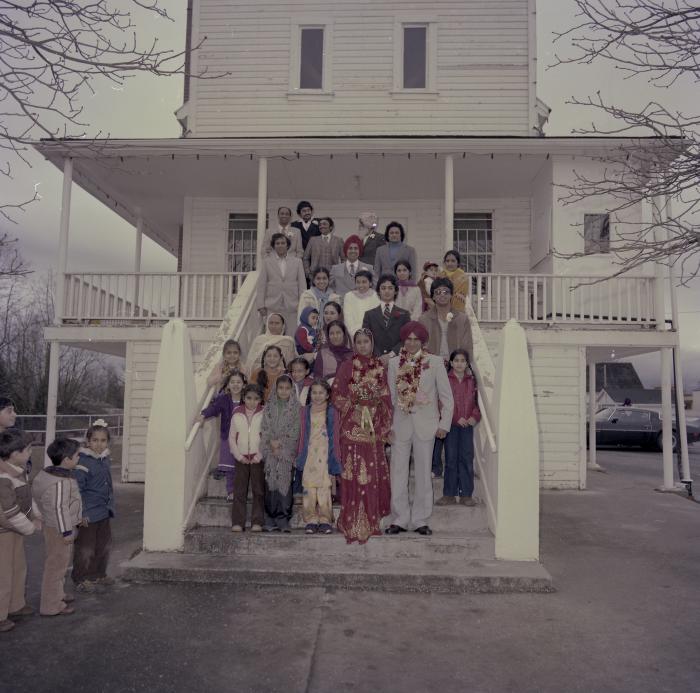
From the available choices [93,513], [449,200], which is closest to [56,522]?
[93,513]

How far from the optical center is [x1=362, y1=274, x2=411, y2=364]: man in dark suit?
21.4 feet

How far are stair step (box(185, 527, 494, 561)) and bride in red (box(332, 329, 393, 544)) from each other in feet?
0.53

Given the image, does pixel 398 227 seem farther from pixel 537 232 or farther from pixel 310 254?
pixel 537 232

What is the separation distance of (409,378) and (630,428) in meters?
17.3

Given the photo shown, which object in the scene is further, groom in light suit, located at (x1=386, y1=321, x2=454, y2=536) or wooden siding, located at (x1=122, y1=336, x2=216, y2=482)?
wooden siding, located at (x1=122, y1=336, x2=216, y2=482)

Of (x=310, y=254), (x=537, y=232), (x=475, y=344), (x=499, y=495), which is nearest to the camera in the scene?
(x=499, y=495)

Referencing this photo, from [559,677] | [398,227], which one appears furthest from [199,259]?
[559,677]

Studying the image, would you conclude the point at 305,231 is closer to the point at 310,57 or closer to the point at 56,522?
the point at 56,522

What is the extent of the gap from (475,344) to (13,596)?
4942 millimetres

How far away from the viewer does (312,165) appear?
11.6m

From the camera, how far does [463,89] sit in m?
13.3

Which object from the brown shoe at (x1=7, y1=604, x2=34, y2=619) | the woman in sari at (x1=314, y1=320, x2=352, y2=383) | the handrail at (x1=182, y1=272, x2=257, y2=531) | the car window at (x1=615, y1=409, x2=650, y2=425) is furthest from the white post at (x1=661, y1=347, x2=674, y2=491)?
the car window at (x1=615, y1=409, x2=650, y2=425)

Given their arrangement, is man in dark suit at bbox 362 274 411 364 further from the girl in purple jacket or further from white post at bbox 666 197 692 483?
white post at bbox 666 197 692 483

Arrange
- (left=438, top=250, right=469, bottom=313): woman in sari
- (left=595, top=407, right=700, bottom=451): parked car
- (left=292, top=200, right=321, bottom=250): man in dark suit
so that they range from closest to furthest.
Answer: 1. (left=438, top=250, right=469, bottom=313): woman in sari
2. (left=292, top=200, right=321, bottom=250): man in dark suit
3. (left=595, top=407, right=700, bottom=451): parked car
